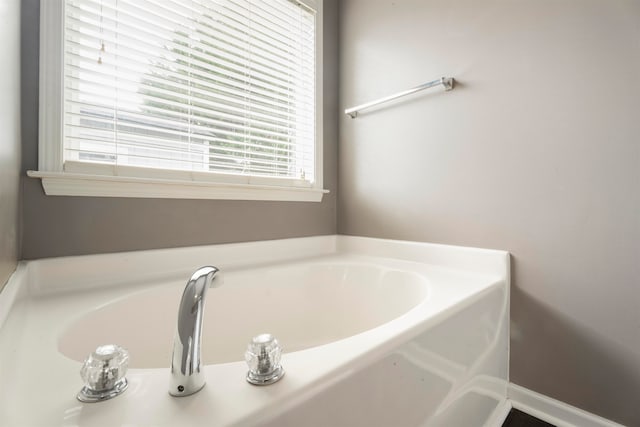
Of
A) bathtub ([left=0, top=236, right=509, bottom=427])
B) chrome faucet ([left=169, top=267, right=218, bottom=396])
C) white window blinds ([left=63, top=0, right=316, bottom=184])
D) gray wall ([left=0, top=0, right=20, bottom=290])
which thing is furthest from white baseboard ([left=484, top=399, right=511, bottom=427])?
gray wall ([left=0, top=0, right=20, bottom=290])

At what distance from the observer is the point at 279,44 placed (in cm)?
150

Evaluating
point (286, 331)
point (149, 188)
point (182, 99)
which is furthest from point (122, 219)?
point (286, 331)

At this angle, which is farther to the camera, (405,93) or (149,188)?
(405,93)

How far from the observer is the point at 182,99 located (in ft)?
3.85

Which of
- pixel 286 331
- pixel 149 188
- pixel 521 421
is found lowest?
pixel 521 421

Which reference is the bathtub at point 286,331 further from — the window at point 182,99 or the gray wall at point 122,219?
the window at point 182,99

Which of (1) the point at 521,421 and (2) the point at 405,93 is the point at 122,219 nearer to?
(2) the point at 405,93

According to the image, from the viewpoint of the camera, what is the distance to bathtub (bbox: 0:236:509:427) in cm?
39

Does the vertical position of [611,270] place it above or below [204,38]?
below

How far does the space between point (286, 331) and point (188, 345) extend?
93 centimetres

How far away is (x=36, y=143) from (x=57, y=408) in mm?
909

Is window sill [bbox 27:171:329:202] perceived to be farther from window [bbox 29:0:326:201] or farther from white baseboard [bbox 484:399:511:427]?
white baseboard [bbox 484:399:511:427]

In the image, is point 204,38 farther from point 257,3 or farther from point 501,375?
point 501,375

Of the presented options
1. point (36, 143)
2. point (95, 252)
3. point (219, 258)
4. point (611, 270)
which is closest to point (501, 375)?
point (611, 270)
